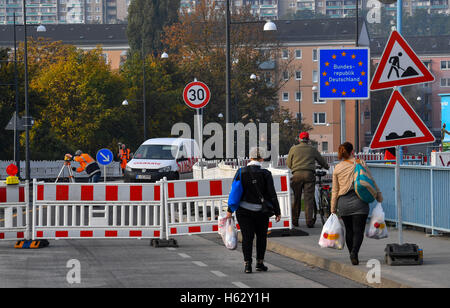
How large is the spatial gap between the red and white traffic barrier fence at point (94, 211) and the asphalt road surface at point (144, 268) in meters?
0.25

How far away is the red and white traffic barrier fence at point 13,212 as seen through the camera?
1602 cm

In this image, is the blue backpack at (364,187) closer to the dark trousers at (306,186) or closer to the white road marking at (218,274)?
the white road marking at (218,274)

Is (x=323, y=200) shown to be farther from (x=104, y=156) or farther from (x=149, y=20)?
(x=149, y=20)

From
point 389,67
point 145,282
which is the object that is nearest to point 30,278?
point 145,282

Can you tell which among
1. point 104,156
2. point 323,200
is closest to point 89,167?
point 104,156

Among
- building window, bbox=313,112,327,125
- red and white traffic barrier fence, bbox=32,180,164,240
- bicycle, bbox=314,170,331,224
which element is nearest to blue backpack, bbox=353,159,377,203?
red and white traffic barrier fence, bbox=32,180,164,240

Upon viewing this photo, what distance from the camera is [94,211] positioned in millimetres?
16234

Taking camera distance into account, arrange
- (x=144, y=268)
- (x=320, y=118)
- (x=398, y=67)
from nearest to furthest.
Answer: (x=398, y=67) < (x=144, y=268) < (x=320, y=118)

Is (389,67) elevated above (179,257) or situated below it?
above

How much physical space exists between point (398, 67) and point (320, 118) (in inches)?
4883
